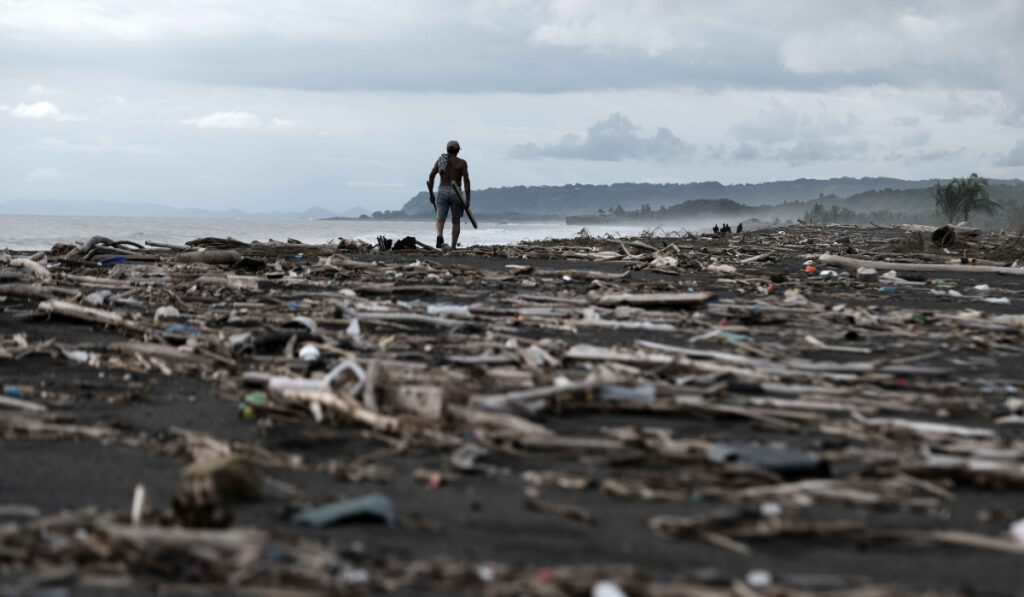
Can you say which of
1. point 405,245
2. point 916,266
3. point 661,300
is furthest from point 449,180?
point 661,300

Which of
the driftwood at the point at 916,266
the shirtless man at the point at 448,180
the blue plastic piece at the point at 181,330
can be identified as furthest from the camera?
the shirtless man at the point at 448,180

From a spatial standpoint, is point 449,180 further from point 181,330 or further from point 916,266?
point 181,330

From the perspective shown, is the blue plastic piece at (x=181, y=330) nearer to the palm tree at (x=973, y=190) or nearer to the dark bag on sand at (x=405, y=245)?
the dark bag on sand at (x=405, y=245)

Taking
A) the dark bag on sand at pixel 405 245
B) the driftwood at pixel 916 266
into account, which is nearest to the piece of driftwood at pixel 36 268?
the dark bag on sand at pixel 405 245

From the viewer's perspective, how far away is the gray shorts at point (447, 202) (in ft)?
54.4

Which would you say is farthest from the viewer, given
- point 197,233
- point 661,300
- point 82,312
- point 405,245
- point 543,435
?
point 197,233

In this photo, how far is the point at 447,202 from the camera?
1667 centimetres

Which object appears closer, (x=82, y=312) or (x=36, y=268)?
(x=82, y=312)

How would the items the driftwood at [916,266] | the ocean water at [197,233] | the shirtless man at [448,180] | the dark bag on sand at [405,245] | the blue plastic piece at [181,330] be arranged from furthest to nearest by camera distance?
the ocean water at [197,233]
the shirtless man at [448,180]
the dark bag on sand at [405,245]
the driftwood at [916,266]
the blue plastic piece at [181,330]

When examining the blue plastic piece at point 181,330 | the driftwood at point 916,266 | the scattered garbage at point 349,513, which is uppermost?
the driftwood at point 916,266

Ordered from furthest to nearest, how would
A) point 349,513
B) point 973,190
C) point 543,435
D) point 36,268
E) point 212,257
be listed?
point 973,190
point 212,257
point 36,268
point 543,435
point 349,513

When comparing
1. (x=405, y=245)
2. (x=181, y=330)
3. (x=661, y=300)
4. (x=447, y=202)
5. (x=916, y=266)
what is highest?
(x=447, y=202)

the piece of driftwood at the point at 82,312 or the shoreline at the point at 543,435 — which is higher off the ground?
the piece of driftwood at the point at 82,312

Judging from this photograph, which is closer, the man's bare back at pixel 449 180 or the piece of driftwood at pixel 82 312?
the piece of driftwood at pixel 82 312
